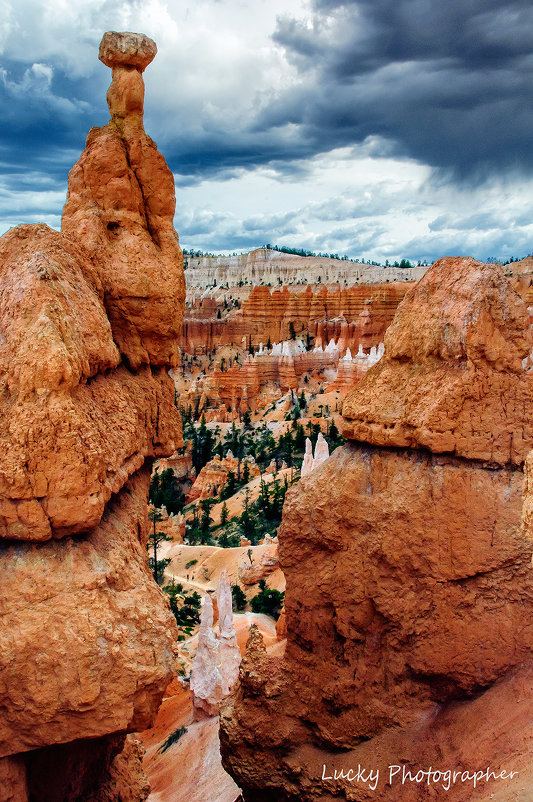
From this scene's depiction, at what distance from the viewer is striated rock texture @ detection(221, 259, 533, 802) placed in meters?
7.36

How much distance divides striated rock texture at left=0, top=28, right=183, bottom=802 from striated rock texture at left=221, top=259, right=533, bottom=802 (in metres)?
2.17

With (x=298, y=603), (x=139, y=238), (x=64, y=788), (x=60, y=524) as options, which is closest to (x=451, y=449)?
(x=298, y=603)

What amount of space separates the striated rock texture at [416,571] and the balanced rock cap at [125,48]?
16.0 feet

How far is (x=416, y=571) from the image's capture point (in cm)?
773

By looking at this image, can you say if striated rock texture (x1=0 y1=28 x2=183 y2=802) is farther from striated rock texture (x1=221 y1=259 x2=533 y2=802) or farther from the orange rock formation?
the orange rock formation

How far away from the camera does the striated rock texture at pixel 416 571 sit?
7.36 meters

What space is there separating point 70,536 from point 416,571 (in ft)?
12.8

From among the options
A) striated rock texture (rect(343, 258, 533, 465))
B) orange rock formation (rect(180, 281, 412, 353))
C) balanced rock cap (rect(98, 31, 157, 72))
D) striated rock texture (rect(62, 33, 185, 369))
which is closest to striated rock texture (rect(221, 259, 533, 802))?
striated rock texture (rect(343, 258, 533, 465))

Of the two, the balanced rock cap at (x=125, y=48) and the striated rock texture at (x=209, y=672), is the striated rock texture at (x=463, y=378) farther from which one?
the striated rock texture at (x=209, y=672)

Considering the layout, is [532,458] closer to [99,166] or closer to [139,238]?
[139,238]

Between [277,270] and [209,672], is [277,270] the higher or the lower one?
the higher one

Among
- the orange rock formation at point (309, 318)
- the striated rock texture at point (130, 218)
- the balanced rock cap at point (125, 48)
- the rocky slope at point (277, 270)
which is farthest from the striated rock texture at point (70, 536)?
the rocky slope at point (277, 270)

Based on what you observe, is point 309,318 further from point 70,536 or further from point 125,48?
point 70,536

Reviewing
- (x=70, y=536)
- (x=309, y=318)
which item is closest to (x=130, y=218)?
(x=70, y=536)
